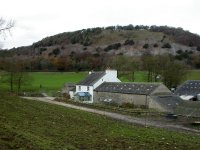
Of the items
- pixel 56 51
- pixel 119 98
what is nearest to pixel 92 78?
pixel 119 98

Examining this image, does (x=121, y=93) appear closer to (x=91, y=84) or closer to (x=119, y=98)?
(x=119, y=98)

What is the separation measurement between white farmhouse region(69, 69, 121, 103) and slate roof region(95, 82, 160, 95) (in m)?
1.68

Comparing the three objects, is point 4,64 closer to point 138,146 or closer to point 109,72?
point 109,72

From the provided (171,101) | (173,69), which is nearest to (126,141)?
(171,101)

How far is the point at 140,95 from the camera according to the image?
197ft

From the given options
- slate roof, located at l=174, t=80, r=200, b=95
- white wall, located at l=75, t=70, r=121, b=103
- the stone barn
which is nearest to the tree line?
slate roof, located at l=174, t=80, r=200, b=95

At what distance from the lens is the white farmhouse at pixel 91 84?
2776 inches

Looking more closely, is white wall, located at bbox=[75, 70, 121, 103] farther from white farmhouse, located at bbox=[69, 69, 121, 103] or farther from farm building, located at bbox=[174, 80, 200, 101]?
farm building, located at bbox=[174, 80, 200, 101]

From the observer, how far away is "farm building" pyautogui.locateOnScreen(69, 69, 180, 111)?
2311 inches

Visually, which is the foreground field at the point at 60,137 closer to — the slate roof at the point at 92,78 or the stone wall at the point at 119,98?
the stone wall at the point at 119,98

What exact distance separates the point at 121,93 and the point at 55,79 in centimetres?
→ 4759

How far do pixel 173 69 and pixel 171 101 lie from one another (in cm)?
2088

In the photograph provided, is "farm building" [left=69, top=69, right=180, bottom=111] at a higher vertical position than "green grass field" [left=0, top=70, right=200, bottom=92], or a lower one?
lower

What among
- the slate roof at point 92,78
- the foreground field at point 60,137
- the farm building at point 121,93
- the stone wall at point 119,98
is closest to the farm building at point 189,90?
the farm building at point 121,93
